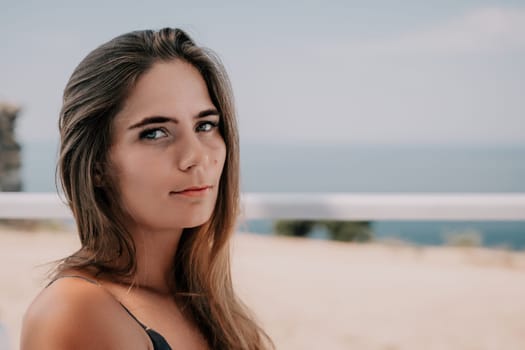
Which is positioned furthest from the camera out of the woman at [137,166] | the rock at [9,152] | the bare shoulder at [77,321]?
the rock at [9,152]

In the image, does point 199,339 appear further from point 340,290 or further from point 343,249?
point 343,249

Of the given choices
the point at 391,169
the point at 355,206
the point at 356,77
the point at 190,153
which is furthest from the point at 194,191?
the point at 356,77

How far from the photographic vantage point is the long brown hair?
0.93 meters

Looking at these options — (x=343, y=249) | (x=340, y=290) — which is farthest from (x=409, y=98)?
(x=340, y=290)

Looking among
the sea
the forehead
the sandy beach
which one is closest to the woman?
the forehead

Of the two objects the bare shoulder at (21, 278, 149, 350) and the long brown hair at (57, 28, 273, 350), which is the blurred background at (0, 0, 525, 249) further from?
the bare shoulder at (21, 278, 149, 350)

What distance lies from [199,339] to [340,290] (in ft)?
12.2

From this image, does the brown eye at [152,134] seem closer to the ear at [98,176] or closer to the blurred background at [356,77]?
the ear at [98,176]

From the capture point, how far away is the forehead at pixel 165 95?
934 mm

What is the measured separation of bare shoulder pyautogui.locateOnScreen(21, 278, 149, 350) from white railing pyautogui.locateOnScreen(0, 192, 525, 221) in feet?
2.59

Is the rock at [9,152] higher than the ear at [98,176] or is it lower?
lower

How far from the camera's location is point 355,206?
167cm

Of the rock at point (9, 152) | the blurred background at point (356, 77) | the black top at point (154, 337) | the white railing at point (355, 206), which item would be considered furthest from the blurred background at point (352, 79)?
the black top at point (154, 337)

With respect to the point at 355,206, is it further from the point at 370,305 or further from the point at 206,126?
the point at 370,305
